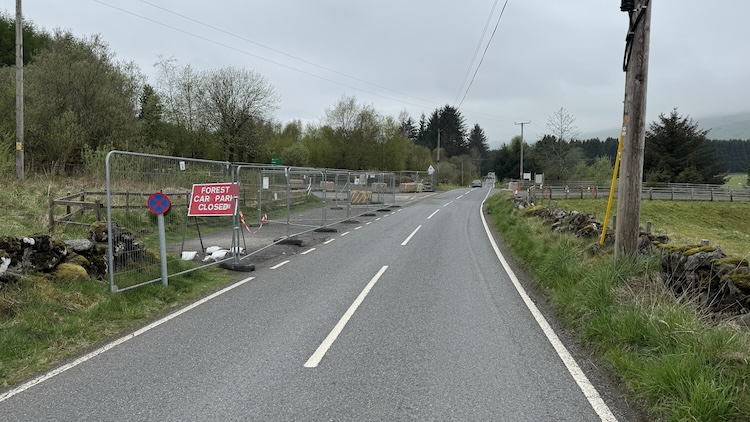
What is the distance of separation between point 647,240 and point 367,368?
656cm

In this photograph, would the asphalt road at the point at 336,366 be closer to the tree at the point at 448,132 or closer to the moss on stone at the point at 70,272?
the moss on stone at the point at 70,272

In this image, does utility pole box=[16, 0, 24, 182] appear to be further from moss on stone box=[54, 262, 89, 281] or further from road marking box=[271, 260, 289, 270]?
moss on stone box=[54, 262, 89, 281]

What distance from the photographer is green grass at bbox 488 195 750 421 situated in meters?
3.49

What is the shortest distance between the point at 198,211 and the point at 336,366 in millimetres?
6743

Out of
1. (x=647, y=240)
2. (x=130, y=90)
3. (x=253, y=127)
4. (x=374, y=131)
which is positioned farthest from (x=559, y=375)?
(x=374, y=131)

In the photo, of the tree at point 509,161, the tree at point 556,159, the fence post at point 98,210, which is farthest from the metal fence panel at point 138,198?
the tree at point 509,161

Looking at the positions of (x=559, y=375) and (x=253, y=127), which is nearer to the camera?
(x=559, y=375)

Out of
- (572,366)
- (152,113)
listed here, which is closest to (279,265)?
(572,366)

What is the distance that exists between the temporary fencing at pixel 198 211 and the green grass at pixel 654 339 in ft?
22.0

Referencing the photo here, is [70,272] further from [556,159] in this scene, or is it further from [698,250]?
[556,159]

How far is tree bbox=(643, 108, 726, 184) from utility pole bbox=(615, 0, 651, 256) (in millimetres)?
64090

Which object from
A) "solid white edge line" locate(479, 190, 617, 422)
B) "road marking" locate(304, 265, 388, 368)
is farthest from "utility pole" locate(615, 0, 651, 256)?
"road marking" locate(304, 265, 388, 368)

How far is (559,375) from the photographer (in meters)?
4.50

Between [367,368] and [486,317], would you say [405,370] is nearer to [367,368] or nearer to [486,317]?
[367,368]
